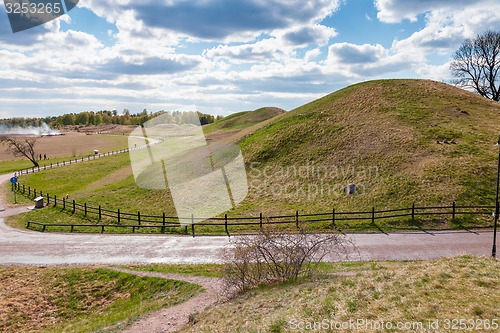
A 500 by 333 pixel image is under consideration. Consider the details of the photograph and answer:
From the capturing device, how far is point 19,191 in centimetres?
4247

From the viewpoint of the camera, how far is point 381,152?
3584cm

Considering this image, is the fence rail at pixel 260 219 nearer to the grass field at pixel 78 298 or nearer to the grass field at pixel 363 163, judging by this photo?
the grass field at pixel 363 163

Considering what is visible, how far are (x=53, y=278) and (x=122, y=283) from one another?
418cm

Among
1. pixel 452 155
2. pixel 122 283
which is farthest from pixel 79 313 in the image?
pixel 452 155

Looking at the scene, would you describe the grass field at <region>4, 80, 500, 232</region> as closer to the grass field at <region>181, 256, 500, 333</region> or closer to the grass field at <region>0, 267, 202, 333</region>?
the grass field at <region>0, 267, 202, 333</region>

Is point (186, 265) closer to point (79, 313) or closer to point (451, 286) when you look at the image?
point (79, 313)

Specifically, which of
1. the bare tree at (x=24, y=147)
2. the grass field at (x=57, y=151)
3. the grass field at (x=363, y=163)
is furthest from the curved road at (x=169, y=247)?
the grass field at (x=57, y=151)

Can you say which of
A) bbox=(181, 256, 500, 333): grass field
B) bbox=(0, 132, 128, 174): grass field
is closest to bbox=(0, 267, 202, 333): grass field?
bbox=(181, 256, 500, 333): grass field

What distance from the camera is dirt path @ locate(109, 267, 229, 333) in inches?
514

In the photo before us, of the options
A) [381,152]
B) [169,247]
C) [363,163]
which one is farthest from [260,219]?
[381,152]

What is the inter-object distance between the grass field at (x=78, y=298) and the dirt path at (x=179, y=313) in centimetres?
51

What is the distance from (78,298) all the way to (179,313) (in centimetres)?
652

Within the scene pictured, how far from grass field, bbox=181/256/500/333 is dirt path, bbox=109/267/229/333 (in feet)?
3.31

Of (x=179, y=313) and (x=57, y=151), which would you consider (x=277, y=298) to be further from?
(x=57, y=151)
